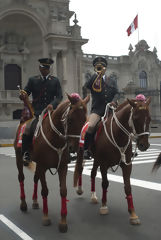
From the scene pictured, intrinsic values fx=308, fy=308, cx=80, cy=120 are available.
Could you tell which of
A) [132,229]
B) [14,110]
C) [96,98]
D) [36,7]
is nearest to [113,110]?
[96,98]

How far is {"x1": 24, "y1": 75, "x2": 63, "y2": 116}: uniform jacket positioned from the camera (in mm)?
5629

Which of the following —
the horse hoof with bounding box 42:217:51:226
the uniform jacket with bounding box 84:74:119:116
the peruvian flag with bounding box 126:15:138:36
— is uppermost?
the peruvian flag with bounding box 126:15:138:36

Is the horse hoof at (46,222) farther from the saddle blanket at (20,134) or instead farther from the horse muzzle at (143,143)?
the horse muzzle at (143,143)

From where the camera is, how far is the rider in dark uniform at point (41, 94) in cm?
552

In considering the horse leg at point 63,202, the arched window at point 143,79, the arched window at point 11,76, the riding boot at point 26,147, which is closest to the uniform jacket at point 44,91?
the riding boot at point 26,147

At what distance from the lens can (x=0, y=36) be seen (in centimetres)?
2698

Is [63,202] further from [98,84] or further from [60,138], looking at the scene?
[98,84]

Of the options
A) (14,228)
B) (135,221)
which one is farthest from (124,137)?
(14,228)

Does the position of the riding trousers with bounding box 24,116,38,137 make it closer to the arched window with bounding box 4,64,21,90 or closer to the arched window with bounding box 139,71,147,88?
the arched window with bounding box 4,64,21,90

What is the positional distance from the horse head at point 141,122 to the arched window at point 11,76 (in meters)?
24.7

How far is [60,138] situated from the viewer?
15.6 feet

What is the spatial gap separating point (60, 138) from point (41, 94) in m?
1.26

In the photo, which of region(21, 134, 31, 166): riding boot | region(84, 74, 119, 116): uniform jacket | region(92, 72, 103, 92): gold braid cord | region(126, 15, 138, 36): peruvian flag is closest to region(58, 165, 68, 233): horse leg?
region(21, 134, 31, 166): riding boot

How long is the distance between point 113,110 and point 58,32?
73.7 ft
